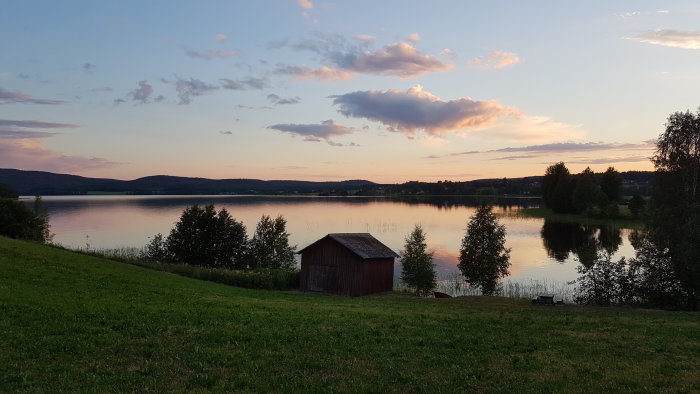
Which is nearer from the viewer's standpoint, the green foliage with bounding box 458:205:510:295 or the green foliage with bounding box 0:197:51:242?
the green foliage with bounding box 458:205:510:295

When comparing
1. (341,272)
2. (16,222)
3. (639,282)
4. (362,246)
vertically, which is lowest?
(341,272)

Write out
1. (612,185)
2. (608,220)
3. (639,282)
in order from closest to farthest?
(639,282) → (608,220) → (612,185)

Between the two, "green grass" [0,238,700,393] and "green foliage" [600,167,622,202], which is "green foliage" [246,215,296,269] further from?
"green foliage" [600,167,622,202]

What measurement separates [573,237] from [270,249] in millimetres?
62532

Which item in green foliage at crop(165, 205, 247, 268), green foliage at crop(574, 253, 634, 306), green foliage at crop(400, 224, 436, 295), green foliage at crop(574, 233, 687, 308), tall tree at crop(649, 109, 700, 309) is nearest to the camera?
tall tree at crop(649, 109, 700, 309)

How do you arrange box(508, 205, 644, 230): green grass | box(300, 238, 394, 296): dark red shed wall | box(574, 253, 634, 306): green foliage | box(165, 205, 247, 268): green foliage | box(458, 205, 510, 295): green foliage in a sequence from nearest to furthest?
box(574, 253, 634, 306): green foliage < box(300, 238, 394, 296): dark red shed wall < box(458, 205, 510, 295): green foliage < box(165, 205, 247, 268): green foliage < box(508, 205, 644, 230): green grass

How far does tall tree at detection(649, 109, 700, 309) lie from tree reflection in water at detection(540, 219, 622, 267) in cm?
2023

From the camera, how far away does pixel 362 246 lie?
51.4 metres

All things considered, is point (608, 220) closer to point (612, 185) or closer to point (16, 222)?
point (612, 185)

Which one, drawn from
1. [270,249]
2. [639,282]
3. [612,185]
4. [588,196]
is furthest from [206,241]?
[612,185]

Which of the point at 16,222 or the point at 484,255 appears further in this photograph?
the point at 16,222

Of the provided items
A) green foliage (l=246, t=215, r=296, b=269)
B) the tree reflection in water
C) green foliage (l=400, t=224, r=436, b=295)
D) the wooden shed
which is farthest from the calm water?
the wooden shed

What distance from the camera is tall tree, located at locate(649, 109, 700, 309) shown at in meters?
34.0

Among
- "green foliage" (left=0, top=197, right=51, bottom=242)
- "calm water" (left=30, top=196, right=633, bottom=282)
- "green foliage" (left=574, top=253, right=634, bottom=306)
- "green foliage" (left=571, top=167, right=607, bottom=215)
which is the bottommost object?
"calm water" (left=30, top=196, right=633, bottom=282)
